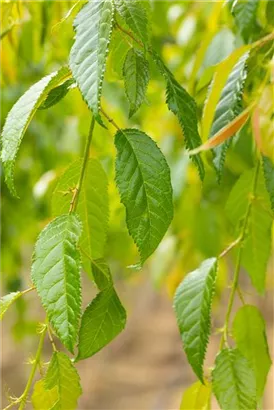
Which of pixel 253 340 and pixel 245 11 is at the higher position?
pixel 245 11

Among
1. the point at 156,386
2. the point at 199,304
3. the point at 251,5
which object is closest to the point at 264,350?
the point at 199,304

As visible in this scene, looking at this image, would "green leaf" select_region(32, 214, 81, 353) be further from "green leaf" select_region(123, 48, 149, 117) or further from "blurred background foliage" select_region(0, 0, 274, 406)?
"blurred background foliage" select_region(0, 0, 274, 406)

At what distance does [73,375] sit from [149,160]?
0.20 m

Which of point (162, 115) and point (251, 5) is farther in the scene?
point (162, 115)

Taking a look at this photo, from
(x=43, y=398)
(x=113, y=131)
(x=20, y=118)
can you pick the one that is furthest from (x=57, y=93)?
(x=113, y=131)

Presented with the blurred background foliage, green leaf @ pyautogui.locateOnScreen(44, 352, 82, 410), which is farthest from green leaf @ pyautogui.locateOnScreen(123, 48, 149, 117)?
the blurred background foliage

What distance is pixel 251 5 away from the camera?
3.12 ft

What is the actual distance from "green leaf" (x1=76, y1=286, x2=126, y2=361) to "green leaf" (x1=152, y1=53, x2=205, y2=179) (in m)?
0.14

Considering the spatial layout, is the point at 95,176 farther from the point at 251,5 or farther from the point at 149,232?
the point at 251,5

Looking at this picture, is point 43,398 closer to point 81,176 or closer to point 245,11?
point 81,176

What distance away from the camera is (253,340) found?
92 centimetres

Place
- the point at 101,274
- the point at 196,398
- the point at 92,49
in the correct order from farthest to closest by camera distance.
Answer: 1. the point at 196,398
2. the point at 101,274
3. the point at 92,49

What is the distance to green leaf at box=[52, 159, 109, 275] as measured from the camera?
0.79 m

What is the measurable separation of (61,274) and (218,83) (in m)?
0.24
